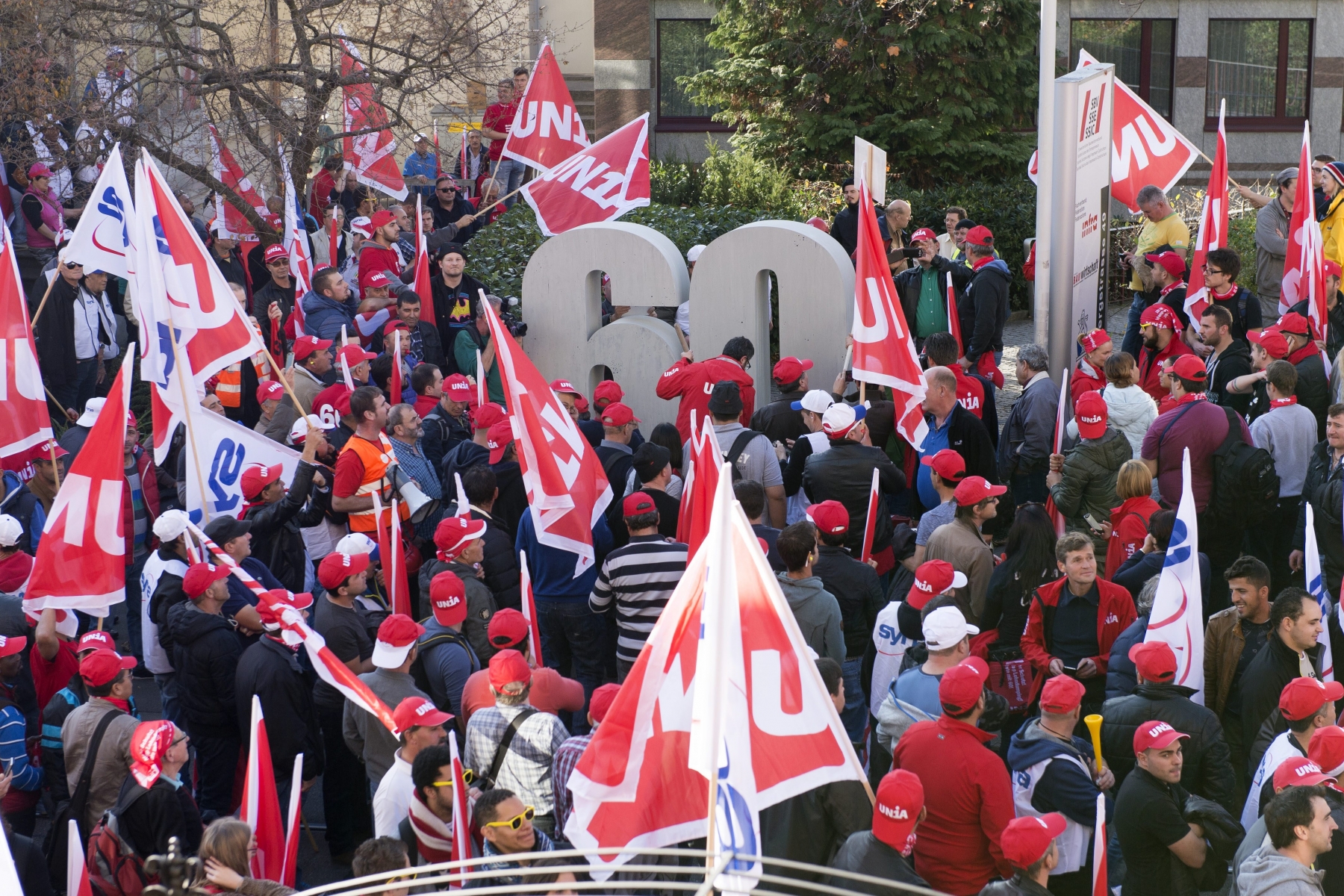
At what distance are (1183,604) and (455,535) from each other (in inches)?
137

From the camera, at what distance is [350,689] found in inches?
240

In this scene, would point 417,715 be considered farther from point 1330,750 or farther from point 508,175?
point 508,175

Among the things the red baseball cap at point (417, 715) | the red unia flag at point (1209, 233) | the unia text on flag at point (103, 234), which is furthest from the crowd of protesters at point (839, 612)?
the unia text on flag at point (103, 234)

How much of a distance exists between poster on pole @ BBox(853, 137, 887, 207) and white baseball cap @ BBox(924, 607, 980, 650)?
18.7 ft

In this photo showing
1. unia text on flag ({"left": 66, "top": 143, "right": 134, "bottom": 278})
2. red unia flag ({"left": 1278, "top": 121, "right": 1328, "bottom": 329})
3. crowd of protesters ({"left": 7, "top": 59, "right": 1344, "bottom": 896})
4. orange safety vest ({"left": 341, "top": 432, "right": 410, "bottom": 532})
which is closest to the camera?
crowd of protesters ({"left": 7, "top": 59, "right": 1344, "bottom": 896})

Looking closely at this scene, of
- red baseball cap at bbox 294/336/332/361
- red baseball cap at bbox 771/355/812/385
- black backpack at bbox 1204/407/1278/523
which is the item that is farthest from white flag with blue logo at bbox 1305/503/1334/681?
red baseball cap at bbox 294/336/332/361

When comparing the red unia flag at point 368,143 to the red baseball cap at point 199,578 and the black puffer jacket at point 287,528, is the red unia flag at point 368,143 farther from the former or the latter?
the red baseball cap at point 199,578

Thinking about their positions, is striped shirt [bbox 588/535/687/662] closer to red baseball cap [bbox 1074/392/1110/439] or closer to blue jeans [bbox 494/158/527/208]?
red baseball cap [bbox 1074/392/1110/439]

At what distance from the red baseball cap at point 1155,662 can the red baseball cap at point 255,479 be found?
4.91 m

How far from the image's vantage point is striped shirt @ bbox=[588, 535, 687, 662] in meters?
6.93

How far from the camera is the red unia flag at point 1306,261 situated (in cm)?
978

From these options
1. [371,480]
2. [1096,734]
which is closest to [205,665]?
[371,480]

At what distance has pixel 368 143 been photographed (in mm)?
15359

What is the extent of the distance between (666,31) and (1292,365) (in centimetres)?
1765
